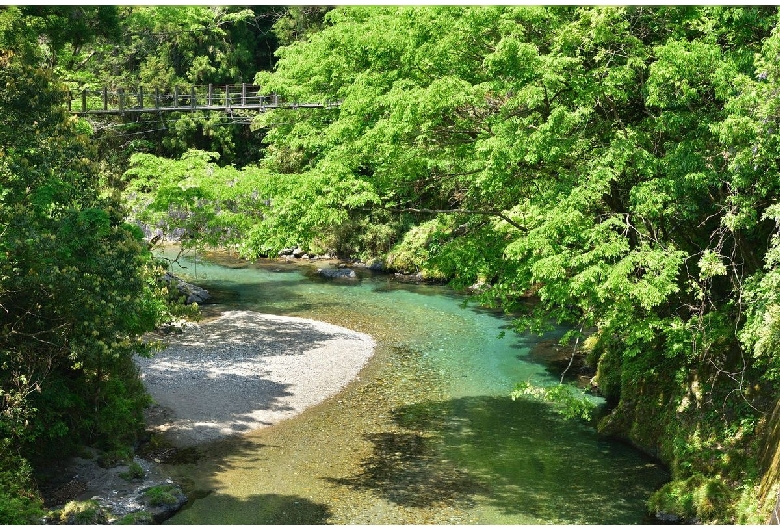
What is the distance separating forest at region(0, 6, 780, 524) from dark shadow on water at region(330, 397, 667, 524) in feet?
2.63

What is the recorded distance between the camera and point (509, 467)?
15.6m

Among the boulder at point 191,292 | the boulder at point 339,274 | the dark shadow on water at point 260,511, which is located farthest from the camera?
the boulder at point 339,274

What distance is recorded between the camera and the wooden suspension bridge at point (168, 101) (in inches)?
1233

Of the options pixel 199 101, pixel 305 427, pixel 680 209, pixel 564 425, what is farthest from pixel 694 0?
pixel 199 101

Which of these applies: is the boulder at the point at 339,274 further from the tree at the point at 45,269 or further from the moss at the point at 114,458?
the tree at the point at 45,269

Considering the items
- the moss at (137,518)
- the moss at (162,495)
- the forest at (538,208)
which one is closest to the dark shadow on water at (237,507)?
the moss at (162,495)

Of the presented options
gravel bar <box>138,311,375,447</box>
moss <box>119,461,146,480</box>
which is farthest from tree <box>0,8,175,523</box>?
gravel bar <box>138,311,375,447</box>

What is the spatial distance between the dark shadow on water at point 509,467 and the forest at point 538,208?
801mm

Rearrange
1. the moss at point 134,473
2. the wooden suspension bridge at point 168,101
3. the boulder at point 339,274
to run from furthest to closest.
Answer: the boulder at point 339,274, the wooden suspension bridge at point 168,101, the moss at point 134,473

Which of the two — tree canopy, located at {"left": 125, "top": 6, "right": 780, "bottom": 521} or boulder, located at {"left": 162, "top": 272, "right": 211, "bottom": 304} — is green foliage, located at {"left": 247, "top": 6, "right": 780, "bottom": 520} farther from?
boulder, located at {"left": 162, "top": 272, "right": 211, "bottom": 304}

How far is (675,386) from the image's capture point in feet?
52.7

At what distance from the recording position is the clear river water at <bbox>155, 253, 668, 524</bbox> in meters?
13.6

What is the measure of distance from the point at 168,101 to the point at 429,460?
127ft

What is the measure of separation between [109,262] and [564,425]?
36.8ft
